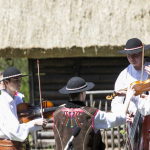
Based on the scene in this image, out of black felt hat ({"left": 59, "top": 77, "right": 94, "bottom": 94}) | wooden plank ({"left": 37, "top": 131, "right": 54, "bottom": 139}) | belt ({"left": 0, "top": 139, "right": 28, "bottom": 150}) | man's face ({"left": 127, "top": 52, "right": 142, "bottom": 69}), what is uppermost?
man's face ({"left": 127, "top": 52, "right": 142, "bottom": 69})

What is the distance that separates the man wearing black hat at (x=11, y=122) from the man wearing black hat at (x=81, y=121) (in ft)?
1.20

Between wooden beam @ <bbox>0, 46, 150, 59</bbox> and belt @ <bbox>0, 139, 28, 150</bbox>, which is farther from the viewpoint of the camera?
wooden beam @ <bbox>0, 46, 150, 59</bbox>

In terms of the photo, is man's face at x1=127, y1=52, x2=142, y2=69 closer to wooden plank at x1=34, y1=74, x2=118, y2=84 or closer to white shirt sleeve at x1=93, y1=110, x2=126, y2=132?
white shirt sleeve at x1=93, y1=110, x2=126, y2=132

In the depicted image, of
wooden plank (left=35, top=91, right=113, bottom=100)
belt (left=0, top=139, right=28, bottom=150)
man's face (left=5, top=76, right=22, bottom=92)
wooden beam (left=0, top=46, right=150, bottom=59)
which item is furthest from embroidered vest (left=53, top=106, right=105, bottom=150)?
wooden plank (left=35, top=91, right=113, bottom=100)

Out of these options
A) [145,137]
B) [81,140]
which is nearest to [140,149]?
[145,137]

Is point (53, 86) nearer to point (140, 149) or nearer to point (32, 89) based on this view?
point (32, 89)

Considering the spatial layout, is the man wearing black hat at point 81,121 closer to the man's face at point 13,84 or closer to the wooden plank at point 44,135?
the man's face at point 13,84

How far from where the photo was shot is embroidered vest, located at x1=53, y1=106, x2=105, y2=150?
2.58 metres

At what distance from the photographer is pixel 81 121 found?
258 centimetres

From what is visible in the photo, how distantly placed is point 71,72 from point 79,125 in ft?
12.9

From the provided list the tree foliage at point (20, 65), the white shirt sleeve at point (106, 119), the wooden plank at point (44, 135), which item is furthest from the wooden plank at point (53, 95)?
the tree foliage at point (20, 65)

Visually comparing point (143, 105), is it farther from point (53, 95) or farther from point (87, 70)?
point (53, 95)

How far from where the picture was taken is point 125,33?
5676mm

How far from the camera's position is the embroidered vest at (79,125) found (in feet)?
8.45
